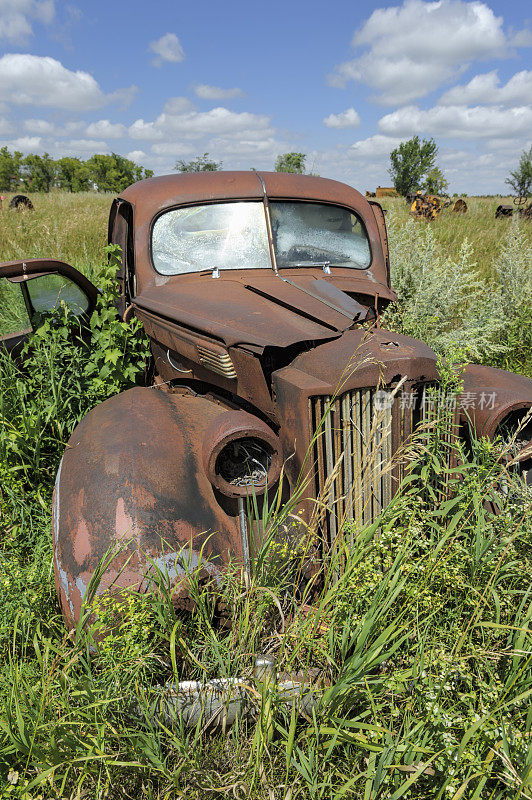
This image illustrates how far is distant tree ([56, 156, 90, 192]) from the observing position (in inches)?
2397

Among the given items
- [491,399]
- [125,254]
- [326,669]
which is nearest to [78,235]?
[125,254]

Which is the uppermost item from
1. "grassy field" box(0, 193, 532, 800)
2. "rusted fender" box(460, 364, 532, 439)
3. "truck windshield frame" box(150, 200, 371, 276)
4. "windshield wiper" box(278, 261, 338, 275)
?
"truck windshield frame" box(150, 200, 371, 276)

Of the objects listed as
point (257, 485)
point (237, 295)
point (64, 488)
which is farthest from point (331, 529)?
point (237, 295)

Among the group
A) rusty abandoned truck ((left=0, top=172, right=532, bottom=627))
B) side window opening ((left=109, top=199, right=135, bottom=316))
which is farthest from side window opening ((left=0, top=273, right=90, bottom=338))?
rusty abandoned truck ((left=0, top=172, right=532, bottom=627))

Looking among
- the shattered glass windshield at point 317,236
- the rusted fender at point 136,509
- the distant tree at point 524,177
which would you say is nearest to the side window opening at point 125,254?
the shattered glass windshield at point 317,236

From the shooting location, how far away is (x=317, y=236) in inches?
132

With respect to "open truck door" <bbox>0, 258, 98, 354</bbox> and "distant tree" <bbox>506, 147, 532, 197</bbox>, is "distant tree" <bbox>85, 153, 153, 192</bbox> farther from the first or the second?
"open truck door" <bbox>0, 258, 98, 354</bbox>

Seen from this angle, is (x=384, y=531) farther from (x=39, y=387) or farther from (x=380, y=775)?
(x=39, y=387)

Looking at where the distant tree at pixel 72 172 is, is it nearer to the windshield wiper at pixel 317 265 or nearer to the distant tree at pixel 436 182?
the distant tree at pixel 436 182

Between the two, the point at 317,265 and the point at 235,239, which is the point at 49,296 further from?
the point at 317,265

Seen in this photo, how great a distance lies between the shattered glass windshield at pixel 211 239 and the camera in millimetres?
3104

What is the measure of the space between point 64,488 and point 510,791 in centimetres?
176

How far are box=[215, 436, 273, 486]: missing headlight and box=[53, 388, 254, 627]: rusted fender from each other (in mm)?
100

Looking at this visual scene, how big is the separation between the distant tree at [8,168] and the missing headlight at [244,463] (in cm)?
6934
